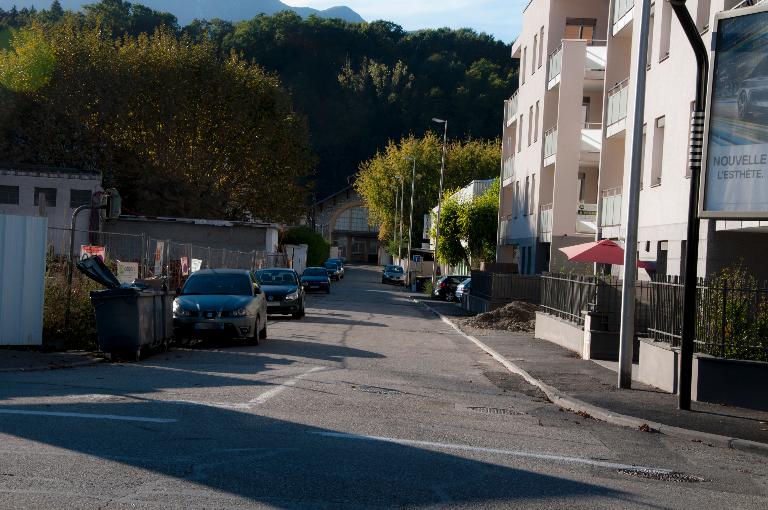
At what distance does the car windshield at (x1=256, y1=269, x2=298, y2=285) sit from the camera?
32.9 meters

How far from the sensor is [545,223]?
4134 centimetres

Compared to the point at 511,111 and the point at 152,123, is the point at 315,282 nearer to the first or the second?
the point at 152,123

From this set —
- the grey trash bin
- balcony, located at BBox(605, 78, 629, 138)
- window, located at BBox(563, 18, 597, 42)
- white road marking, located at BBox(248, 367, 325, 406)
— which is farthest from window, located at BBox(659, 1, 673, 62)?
window, located at BBox(563, 18, 597, 42)

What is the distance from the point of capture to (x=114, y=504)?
22.1 ft

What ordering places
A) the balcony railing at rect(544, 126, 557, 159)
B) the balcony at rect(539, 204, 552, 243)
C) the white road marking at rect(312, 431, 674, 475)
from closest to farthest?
the white road marking at rect(312, 431, 674, 475) → the balcony railing at rect(544, 126, 557, 159) → the balcony at rect(539, 204, 552, 243)

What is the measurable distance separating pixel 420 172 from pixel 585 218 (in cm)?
6043

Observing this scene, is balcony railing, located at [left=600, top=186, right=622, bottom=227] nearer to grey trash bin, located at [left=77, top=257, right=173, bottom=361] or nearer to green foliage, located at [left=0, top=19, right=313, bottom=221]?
grey trash bin, located at [left=77, top=257, right=173, bottom=361]

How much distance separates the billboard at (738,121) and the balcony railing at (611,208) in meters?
15.9

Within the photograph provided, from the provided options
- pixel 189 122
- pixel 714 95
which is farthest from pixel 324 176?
pixel 714 95

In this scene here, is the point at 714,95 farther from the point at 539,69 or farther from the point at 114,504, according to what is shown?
the point at 539,69

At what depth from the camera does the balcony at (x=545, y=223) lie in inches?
1596

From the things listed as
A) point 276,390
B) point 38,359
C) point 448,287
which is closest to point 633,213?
point 276,390

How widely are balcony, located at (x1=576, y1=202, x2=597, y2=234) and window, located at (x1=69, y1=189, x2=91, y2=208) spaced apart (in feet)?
74.4

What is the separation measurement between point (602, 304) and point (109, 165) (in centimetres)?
4005
